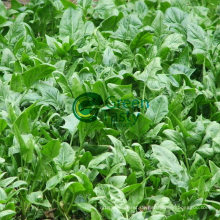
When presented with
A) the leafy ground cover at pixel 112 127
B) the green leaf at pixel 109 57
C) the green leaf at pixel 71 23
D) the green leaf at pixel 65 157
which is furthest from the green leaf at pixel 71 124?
the green leaf at pixel 71 23

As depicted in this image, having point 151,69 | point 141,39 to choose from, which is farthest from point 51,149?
point 141,39

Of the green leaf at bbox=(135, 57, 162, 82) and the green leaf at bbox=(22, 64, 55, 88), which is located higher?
the green leaf at bbox=(22, 64, 55, 88)

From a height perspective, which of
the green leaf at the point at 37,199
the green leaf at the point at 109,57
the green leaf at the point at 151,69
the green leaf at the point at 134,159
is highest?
the green leaf at the point at 151,69

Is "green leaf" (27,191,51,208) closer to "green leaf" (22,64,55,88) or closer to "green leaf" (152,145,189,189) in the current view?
"green leaf" (152,145,189,189)

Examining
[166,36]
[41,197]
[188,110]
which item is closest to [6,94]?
[41,197]

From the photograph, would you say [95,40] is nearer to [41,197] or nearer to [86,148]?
[86,148]

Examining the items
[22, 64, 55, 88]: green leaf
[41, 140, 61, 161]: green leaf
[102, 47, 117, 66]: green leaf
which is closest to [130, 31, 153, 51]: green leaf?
[102, 47, 117, 66]: green leaf

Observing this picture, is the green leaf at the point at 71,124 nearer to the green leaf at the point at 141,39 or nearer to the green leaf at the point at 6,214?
the green leaf at the point at 6,214

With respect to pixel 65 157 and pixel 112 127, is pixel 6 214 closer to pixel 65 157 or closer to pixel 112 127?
pixel 65 157
